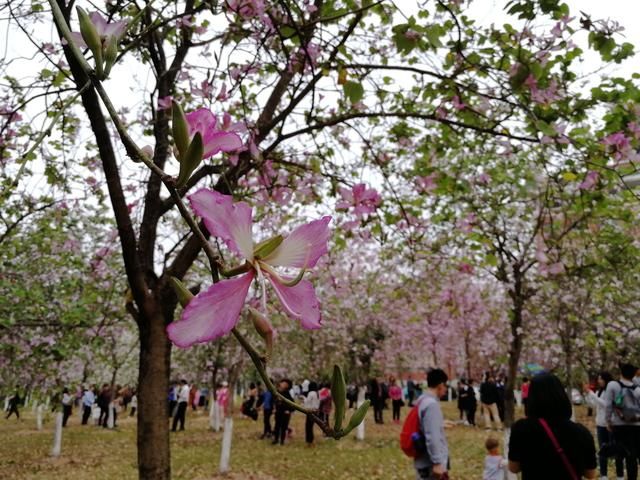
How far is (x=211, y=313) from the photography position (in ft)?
1.64

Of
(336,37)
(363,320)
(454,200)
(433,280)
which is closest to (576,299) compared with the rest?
(433,280)

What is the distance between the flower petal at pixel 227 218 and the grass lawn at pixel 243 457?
8563 millimetres

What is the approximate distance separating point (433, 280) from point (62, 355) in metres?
6.92

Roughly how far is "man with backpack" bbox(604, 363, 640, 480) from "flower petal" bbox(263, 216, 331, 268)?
6.49 m

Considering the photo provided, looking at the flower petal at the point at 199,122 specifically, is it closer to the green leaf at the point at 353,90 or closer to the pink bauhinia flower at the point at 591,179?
the green leaf at the point at 353,90

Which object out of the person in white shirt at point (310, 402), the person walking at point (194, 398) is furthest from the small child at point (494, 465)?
the person walking at point (194, 398)

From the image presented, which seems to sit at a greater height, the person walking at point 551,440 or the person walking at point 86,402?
the person walking at point 551,440

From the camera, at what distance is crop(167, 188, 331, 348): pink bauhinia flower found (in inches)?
19.2

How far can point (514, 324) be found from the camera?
7273mm

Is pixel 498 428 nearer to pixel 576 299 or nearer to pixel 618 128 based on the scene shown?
pixel 576 299

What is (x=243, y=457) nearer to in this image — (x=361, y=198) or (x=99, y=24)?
(x=361, y=198)

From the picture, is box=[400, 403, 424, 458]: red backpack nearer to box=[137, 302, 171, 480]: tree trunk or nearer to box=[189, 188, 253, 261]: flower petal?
box=[137, 302, 171, 480]: tree trunk

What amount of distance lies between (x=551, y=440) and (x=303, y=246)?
294 cm

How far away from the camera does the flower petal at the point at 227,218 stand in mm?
523
